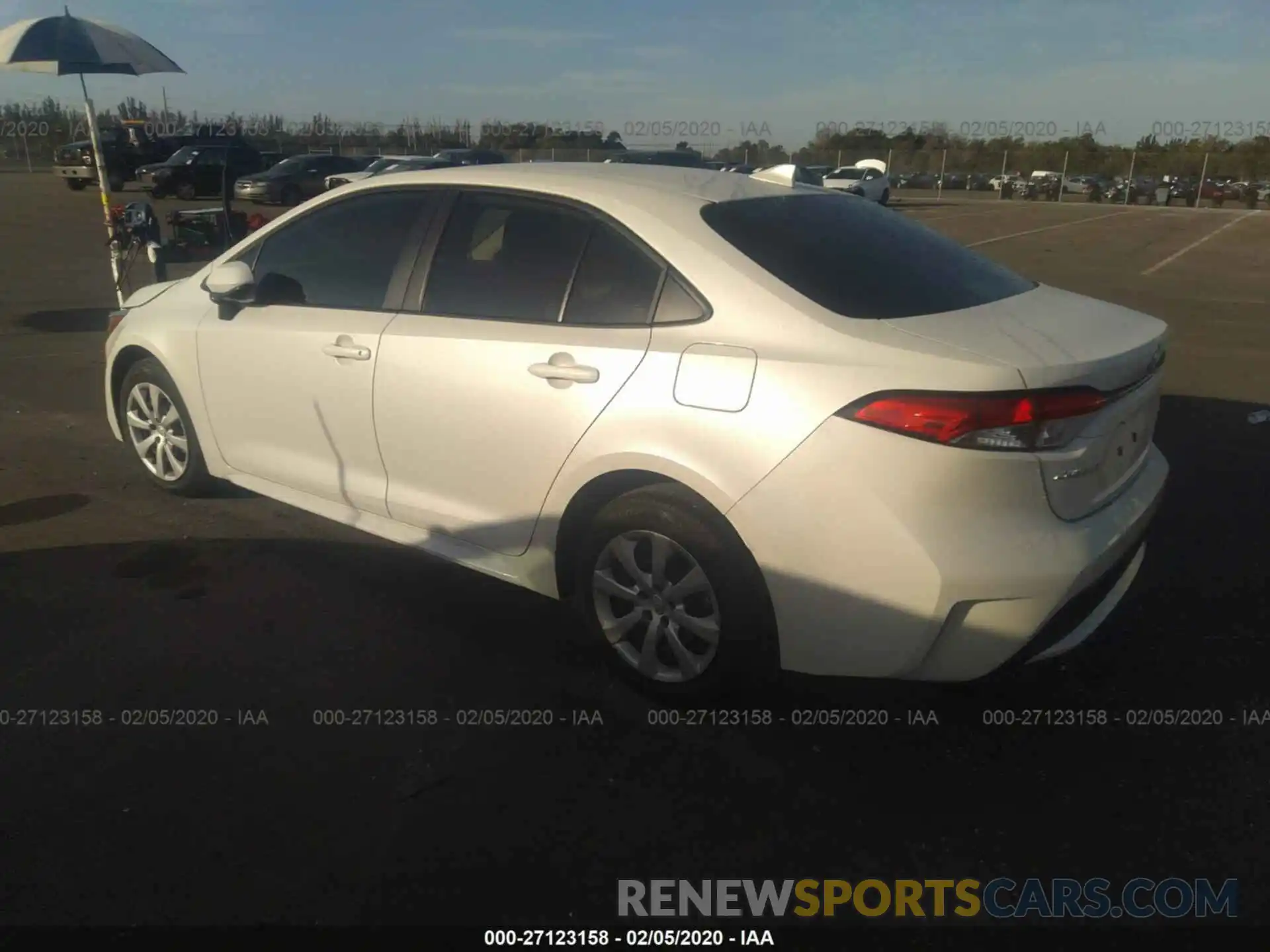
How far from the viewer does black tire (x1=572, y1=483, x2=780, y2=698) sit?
2746mm

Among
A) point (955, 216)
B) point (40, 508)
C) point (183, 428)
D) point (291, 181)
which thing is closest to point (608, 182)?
point (183, 428)

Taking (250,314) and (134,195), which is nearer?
(250,314)

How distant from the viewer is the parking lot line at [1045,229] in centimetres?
1982

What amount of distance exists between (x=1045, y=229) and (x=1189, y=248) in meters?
4.49

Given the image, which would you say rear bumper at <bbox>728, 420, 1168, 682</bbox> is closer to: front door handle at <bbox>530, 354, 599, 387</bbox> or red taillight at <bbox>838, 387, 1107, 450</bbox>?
red taillight at <bbox>838, 387, 1107, 450</bbox>

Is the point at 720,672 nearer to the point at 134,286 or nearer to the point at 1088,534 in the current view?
the point at 1088,534

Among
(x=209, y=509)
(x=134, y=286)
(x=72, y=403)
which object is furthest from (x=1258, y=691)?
(x=134, y=286)

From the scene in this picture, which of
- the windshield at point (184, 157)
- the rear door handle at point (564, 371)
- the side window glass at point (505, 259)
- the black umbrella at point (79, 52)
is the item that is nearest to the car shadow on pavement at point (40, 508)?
the side window glass at point (505, 259)

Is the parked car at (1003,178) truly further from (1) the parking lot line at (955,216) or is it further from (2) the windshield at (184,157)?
(2) the windshield at (184,157)

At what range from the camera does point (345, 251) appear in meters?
3.84

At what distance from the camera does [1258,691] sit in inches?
123

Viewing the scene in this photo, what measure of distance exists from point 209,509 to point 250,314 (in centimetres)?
113

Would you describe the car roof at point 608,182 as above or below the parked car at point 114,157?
above

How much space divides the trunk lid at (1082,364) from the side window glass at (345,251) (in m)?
1.95
